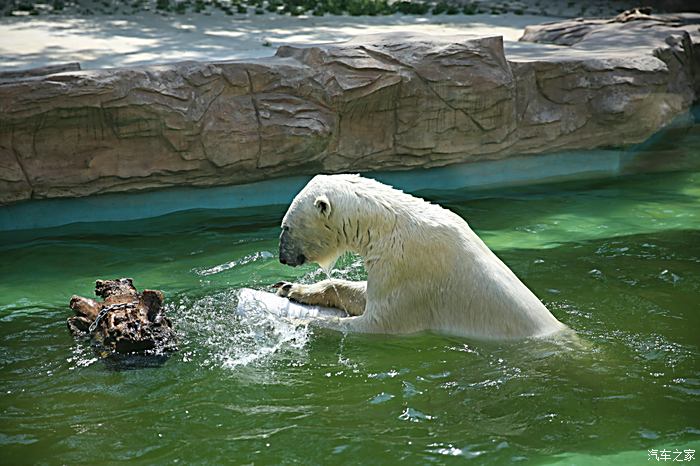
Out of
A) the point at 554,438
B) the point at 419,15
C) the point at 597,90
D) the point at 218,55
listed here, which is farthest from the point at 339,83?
the point at 419,15

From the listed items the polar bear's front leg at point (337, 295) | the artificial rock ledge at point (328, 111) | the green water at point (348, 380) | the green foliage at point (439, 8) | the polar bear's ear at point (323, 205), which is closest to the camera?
the green water at point (348, 380)

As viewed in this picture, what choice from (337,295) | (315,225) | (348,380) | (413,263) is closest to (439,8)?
(337,295)

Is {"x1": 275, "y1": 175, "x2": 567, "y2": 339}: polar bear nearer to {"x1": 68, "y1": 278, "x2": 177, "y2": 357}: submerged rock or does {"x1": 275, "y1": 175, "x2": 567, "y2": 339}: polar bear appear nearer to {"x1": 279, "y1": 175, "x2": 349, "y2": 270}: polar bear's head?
{"x1": 279, "y1": 175, "x2": 349, "y2": 270}: polar bear's head

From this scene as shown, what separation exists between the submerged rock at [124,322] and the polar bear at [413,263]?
0.80m

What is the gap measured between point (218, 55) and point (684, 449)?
22.7 feet

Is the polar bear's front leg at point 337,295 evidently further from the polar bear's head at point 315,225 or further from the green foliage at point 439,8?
the green foliage at point 439,8

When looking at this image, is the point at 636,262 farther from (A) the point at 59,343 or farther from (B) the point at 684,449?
(A) the point at 59,343

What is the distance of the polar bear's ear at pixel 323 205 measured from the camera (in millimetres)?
4664

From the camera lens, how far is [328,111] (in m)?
8.04

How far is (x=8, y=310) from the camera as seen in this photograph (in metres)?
5.72

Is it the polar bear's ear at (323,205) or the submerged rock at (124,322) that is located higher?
the polar bear's ear at (323,205)

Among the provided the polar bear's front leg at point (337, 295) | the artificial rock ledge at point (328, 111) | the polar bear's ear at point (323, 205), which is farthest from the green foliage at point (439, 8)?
the polar bear's ear at point (323, 205)

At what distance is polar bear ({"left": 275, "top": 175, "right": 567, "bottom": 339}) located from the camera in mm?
4539

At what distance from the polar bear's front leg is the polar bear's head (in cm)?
16
